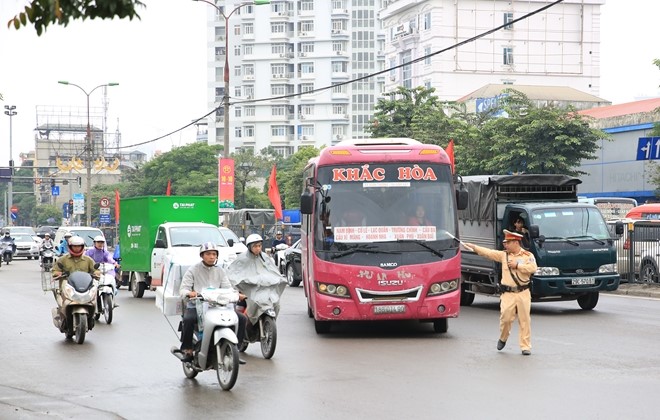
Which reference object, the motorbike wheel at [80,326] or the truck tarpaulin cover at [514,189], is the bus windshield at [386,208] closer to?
the motorbike wheel at [80,326]

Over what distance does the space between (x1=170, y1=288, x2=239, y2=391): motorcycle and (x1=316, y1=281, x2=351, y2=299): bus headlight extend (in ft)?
14.8

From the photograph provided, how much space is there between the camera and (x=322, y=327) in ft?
56.6

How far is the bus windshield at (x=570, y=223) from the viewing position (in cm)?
2081

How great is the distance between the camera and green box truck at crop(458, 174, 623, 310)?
67.1 ft

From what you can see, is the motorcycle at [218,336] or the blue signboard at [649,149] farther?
the blue signboard at [649,149]

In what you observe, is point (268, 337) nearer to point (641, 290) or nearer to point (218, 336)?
point (218, 336)

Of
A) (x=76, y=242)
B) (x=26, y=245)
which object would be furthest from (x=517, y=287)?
(x=26, y=245)

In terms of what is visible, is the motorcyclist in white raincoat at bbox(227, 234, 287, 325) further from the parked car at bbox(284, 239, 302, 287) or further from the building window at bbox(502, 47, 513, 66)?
the building window at bbox(502, 47, 513, 66)

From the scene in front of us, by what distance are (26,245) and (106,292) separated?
43545 millimetres

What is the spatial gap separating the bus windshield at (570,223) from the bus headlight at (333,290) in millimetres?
5972

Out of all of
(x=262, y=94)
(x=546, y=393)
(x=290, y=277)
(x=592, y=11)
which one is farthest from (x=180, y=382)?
(x=262, y=94)

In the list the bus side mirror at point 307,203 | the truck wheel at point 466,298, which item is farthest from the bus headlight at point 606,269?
the bus side mirror at point 307,203

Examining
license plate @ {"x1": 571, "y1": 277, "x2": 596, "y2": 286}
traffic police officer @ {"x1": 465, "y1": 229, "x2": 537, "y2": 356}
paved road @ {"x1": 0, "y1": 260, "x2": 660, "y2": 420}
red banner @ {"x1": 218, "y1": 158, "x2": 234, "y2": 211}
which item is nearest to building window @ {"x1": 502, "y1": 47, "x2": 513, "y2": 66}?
red banner @ {"x1": 218, "y1": 158, "x2": 234, "y2": 211}

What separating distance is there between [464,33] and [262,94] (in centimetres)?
5060
